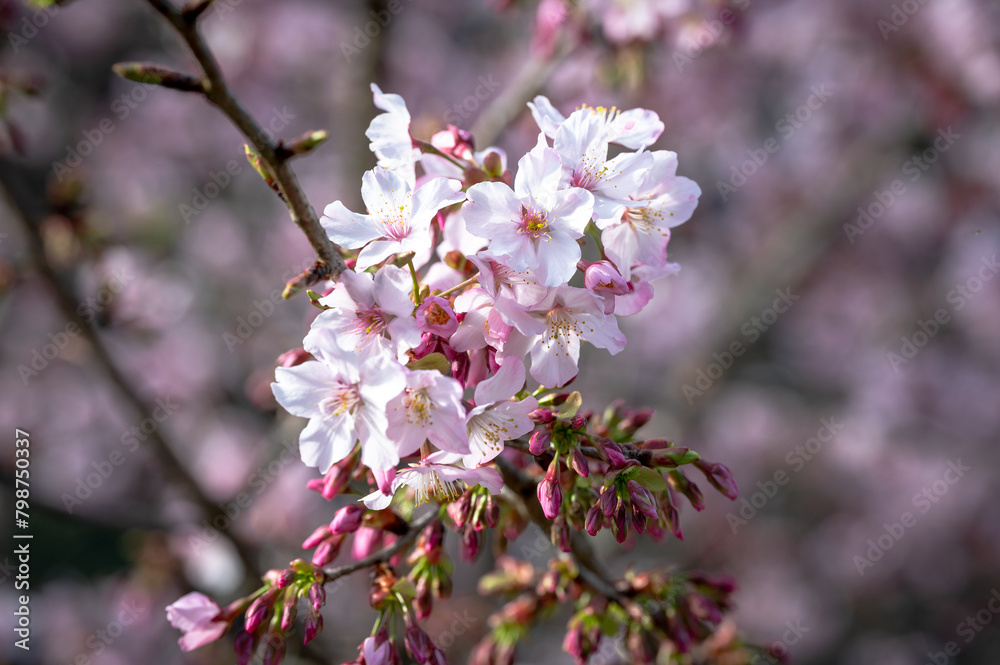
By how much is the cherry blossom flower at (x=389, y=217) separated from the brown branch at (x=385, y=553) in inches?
21.0

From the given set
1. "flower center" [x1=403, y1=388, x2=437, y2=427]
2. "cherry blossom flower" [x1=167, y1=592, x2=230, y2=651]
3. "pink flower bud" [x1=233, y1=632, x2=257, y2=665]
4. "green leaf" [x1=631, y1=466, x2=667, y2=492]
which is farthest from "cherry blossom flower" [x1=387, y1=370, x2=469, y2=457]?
"cherry blossom flower" [x1=167, y1=592, x2=230, y2=651]

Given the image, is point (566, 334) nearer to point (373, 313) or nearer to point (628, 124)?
point (373, 313)

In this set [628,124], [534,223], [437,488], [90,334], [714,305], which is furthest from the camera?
[714,305]

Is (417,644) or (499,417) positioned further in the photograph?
(417,644)

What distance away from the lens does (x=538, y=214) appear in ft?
3.71

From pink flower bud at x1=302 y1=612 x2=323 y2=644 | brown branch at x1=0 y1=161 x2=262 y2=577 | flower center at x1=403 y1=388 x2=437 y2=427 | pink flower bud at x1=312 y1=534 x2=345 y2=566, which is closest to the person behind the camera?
flower center at x1=403 y1=388 x2=437 y2=427

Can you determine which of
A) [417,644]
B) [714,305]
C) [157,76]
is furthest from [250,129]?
[714,305]

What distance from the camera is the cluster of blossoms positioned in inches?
43.1

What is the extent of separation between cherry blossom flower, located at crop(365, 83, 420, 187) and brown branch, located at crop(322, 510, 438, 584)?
2.19 ft

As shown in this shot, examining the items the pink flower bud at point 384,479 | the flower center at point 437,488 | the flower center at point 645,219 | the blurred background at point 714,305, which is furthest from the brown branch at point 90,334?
the flower center at point 645,219

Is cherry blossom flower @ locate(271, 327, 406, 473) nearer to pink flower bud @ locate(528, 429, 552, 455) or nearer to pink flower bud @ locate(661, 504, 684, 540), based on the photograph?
pink flower bud @ locate(528, 429, 552, 455)

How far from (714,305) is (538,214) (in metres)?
5.33

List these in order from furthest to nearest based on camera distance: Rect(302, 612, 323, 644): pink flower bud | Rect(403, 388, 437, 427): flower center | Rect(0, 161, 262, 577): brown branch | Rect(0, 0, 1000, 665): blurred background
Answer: Rect(0, 0, 1000, 665): blurred background, Rect(0, 161, 262, 577): brown branch, Rect(302, 612, 323, 644): pink flower bud, Rect(403, 388, 437, 427): flower center

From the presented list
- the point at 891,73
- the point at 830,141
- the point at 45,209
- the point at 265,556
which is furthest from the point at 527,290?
the point at 830,141
